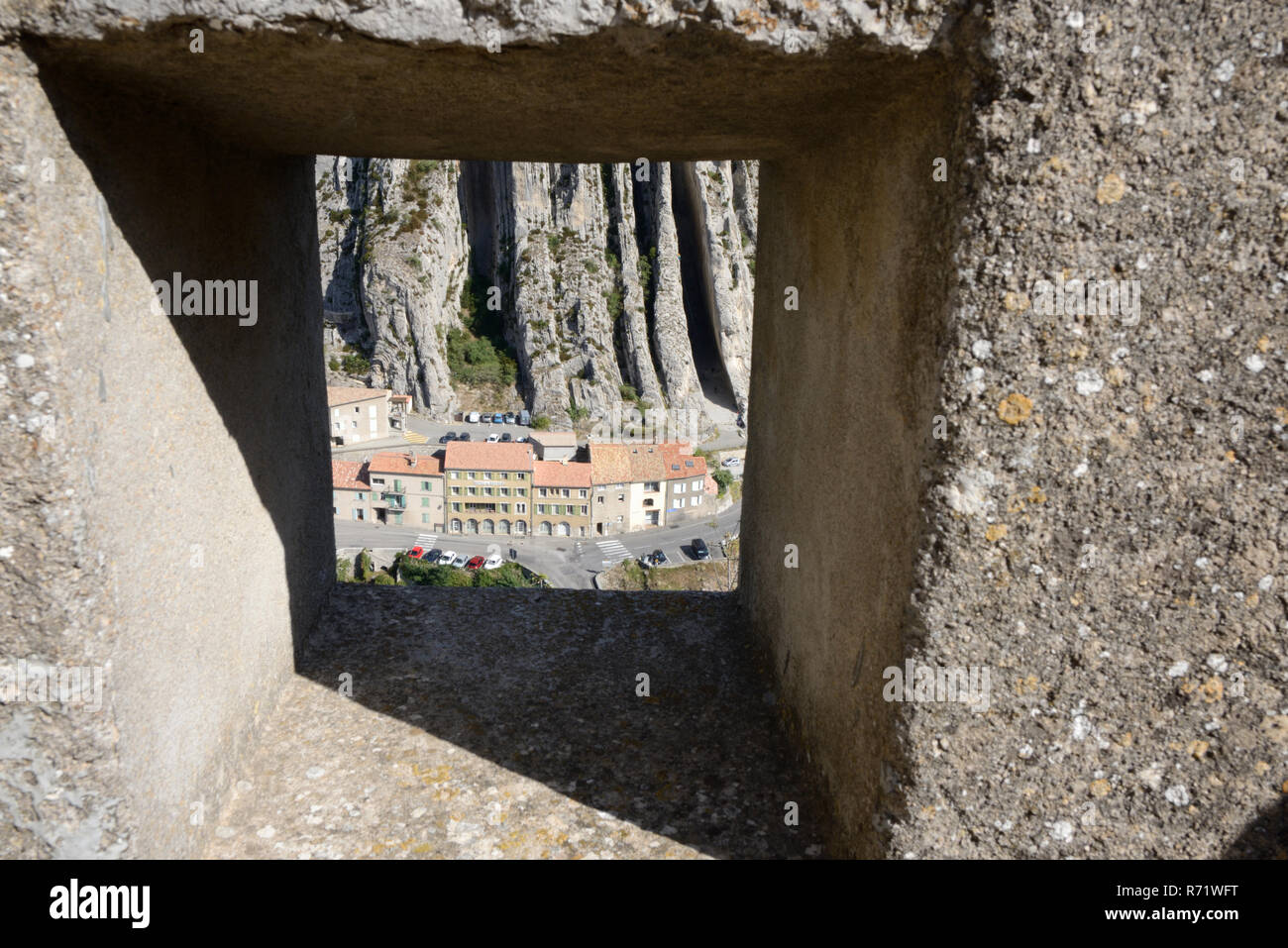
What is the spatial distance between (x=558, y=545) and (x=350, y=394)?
16166mm

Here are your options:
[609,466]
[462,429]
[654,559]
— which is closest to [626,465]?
[609,466]

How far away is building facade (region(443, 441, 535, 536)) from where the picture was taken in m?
36.0

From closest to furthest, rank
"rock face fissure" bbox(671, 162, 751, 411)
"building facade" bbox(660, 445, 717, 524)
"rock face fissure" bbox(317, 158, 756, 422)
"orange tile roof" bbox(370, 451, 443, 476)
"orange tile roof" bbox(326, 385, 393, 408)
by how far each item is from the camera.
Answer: "orange tile roof" bbox(370, 451, 443, 476), "building facade" bbox(660, 445, 717, 524), "orange tile roof" bbox(326, 385, 393, 408), "rock face fissure" bbox(317, 158, 756, 422), "rock face fissure" bbox(671, 162, 751, 411)

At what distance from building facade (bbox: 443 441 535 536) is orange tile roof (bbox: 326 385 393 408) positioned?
762 centimetres

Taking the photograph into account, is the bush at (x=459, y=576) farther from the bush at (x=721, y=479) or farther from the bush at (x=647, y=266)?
the bush at (x=647, y=266)

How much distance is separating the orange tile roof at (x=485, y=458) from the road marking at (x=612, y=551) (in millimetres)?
4870

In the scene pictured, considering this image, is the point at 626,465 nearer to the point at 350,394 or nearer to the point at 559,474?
the point at 559,474

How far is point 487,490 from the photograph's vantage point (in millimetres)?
36312

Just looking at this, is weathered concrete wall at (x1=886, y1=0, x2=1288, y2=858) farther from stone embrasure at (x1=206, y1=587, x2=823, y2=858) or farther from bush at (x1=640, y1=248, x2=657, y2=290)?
bush at (x1=640, y1=248, x2=657, y2=290)

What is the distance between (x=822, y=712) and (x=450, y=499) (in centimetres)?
3418

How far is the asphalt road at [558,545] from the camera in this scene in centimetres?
3419

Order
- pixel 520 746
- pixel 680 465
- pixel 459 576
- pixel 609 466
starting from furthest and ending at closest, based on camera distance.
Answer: pixel 680 465 → pixel 609 466 → pixel 459 576 → pixel 520 746

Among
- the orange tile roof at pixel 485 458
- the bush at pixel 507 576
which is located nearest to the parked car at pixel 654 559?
the bush at pixel 507 576

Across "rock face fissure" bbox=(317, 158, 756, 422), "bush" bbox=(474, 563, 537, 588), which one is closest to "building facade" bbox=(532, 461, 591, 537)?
"bush" bbox=(474, 563, 537, 588)
